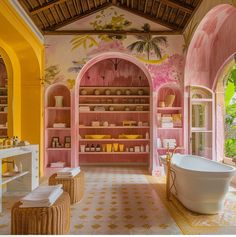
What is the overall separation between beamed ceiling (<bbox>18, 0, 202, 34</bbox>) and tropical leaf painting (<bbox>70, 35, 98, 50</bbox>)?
0.15 m

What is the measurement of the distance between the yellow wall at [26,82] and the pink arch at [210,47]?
3.69 m

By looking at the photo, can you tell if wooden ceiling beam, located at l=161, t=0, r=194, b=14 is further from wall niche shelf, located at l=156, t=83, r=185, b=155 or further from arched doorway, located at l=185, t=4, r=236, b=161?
wall niche shelf, located at l=156, t=83, r=185, b=155

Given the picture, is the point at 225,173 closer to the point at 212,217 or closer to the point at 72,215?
the point at 212,217

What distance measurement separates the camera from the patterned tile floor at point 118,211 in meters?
3.26

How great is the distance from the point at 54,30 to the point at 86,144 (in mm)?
3283

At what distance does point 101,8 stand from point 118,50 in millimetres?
1213

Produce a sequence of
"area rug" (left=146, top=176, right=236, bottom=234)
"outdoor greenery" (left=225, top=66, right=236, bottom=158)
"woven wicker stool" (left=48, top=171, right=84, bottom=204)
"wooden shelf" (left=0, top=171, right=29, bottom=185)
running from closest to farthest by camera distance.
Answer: "area rug" (left=146, top=176, right=236, bottom=234) → "wooden shelf" (left=0, top=171, right=29, bottom=185) → "woven wicker stool" (left=48, top=171, right=84, bottom=204) → "outdoor greenery" (left=225, top=66, right=236, bottom=158)

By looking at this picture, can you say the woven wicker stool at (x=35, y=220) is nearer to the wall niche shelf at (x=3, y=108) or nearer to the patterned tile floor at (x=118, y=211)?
the patterned tile floor at (x=118, y=211)

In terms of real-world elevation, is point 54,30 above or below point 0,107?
above

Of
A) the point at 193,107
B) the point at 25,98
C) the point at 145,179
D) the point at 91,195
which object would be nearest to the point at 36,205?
the point at 91,195

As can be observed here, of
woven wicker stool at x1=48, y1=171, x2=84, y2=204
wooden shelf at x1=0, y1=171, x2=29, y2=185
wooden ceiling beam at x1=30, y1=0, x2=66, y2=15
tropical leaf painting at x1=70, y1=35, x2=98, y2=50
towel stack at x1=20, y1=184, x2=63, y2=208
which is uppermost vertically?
wooden ceiling beam at x1=30, y1=0, x2=66, y2=15

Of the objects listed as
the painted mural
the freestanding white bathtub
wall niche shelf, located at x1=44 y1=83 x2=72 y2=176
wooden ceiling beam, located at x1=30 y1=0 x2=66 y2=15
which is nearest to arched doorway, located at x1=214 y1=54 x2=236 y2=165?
the painted mural

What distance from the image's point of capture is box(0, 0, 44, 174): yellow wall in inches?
232

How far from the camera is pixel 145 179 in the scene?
6.25 meters
